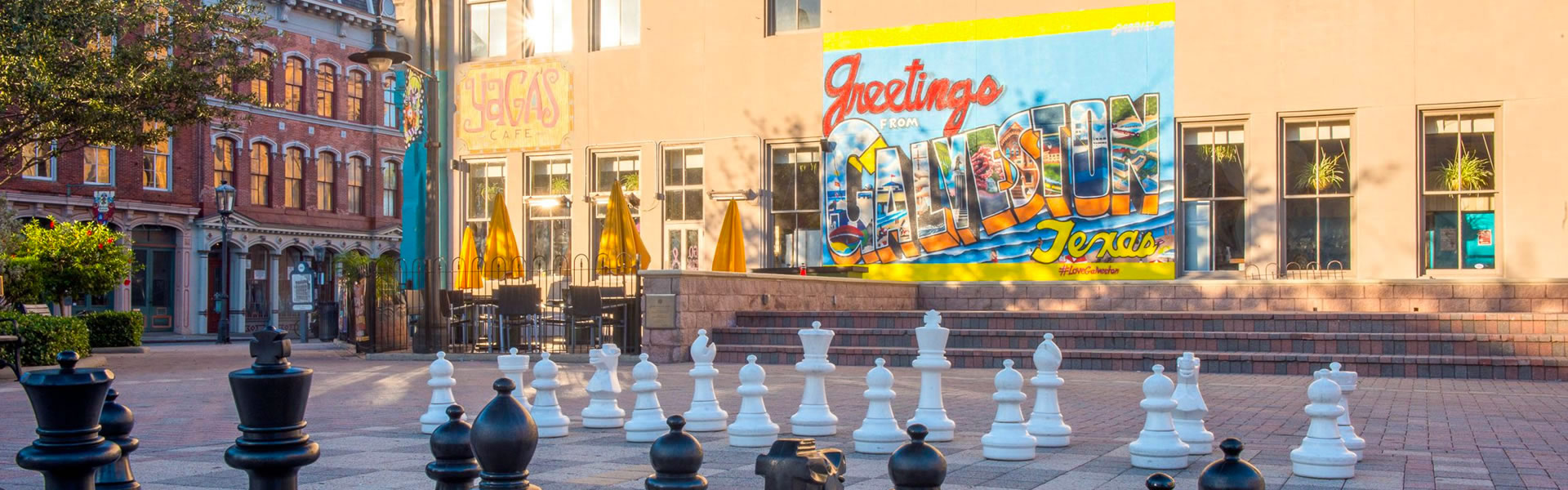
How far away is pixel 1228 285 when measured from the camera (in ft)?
64.3

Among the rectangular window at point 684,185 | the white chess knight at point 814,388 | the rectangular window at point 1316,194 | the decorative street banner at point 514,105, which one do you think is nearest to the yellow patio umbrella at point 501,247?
the rectangular window at point 684,185

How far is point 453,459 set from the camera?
3.18m

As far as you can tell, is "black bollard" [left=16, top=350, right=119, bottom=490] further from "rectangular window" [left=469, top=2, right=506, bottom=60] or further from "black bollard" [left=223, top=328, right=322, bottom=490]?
"rectangular window" [left=469, top=2, right=506, bottom=60]

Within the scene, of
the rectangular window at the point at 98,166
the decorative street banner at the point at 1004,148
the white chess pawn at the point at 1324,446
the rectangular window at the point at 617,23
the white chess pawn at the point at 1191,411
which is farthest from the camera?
the rectangular window at the point at 98,166

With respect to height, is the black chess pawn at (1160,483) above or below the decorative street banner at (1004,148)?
below

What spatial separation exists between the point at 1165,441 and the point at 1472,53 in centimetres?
1521

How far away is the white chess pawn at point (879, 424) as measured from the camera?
679cm

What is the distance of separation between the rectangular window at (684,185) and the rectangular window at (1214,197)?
317 inches

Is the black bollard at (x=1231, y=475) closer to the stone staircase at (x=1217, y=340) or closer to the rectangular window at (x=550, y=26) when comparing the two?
the stone staircase at (x=1217, y=340)

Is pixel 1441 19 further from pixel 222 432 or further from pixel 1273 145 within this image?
pixel 222 432

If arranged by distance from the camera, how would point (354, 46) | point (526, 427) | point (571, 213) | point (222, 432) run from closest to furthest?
point (526, 427), point (222, 432), point (571, 213), point (354, 46)

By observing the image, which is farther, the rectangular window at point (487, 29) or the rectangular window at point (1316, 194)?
the rectangular window at point (487, 29)

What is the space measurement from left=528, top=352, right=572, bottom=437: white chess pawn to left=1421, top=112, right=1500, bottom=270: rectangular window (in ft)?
50.9

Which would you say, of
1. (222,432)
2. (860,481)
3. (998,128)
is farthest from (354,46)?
(860,481)
